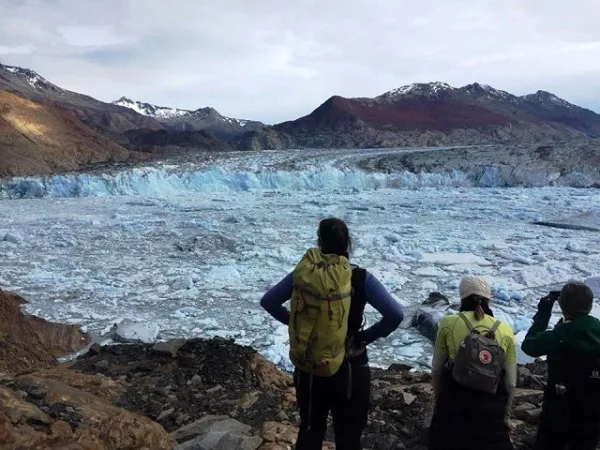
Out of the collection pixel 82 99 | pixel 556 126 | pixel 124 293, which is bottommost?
pixel 124 293

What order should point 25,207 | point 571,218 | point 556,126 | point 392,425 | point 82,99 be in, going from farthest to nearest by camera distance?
1. point 82,99
2. point 556,126
3. point 25,207
4. point 571,218
5. point 392,425

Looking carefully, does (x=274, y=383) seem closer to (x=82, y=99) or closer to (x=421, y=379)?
(x=421, y=379)

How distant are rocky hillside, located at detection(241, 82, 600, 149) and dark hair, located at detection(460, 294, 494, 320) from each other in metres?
40.3

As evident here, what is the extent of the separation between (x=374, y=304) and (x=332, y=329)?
21cm

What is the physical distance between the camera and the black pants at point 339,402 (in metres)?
2.22

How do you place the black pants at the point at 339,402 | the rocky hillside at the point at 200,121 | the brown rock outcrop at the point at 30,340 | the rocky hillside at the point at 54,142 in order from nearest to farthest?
1. the black pants at the point at 339,402
2. the brown rock outcrop at the point at 30,340
3. the rocky hillside at the point at 54,142
4. the rocky hillside at the point at 200,121

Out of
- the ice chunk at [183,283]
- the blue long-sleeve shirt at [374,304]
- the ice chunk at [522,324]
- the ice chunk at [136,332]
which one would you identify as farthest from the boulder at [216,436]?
the ice chunk at [183,283]

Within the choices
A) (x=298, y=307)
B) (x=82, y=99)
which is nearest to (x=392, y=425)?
(x=298, y=307)

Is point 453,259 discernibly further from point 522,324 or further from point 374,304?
point 374,304

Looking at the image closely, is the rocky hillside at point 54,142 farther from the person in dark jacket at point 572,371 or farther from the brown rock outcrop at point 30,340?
the person in dark jacket at point 572,371

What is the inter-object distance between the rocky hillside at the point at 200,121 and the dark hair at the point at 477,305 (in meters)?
76.4

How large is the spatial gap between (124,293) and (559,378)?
6.75m

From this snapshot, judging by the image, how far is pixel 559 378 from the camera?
2279 mm

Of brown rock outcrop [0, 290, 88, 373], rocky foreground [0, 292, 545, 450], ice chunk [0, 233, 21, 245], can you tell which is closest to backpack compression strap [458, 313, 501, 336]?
rocky foreground [0, 292, 545, 450]
